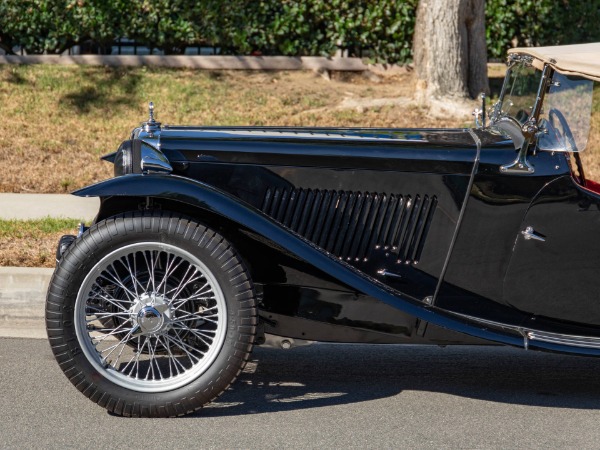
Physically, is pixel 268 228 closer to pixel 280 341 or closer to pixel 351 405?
pixel 280 341

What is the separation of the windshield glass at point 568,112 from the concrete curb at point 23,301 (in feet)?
10.2

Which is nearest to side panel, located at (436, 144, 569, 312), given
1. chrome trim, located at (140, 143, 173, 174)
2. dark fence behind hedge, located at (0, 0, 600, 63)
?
chrome trim, located at (140, 143, 173, 174)

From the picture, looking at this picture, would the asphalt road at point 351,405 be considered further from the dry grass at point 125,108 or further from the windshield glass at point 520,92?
the dry grass at point 125,108

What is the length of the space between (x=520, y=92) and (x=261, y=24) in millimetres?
6617

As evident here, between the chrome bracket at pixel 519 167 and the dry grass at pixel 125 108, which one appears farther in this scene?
the dry grass at pixel 125 108

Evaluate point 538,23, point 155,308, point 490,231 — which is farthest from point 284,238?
point 538,23

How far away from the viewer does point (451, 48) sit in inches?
Result: 400

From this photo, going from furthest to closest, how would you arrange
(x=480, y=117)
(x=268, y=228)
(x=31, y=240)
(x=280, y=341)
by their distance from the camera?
(x=31, y=240), (x=480, y=117), (x=280, y=341), (x=268, y=228)

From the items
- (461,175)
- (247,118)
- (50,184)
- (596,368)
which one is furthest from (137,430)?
(247,118)

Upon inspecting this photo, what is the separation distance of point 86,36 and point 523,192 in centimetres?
802

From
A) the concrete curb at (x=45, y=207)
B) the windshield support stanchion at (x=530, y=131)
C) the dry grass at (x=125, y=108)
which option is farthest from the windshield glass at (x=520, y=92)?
the concrete curb at (x=45, y=207)

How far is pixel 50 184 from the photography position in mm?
8914

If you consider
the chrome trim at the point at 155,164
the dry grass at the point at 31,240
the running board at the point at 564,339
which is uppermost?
the chrome trim at the point at 155,164

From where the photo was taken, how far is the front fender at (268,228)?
4.18 metres
